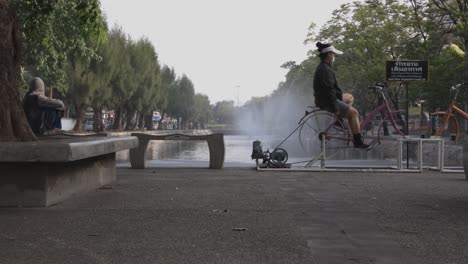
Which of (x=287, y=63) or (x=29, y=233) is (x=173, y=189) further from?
(x=287, y=63)

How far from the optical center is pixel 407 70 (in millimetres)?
11000

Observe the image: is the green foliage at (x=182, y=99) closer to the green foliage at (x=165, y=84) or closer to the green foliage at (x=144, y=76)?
the green foliage at (x=165, y=84)

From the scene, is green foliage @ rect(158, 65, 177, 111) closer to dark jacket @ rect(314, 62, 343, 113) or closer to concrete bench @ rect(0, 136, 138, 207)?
dark jacket @ rect(314, 62, 343, 113)

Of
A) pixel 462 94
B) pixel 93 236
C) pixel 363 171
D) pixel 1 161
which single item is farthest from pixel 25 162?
pixel 462 94

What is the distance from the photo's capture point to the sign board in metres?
11.0

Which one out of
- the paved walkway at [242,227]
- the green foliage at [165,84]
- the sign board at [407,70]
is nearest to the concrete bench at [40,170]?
the paved walkway at [242,227]

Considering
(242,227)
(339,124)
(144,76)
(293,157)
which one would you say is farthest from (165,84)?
(242,227)

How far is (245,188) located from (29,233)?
319 cm

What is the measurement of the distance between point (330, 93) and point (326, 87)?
0.12 meters

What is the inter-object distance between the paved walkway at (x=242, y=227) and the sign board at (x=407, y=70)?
5.00 meters

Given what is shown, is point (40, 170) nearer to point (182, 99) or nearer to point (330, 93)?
point (330, 93)

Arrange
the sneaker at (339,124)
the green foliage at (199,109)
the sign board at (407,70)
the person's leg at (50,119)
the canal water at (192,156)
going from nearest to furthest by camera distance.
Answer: the person's leg at (50,119) → the sneaker at (339,124) → the sign board at (407,70) → the canal water at (192,156) → the green foliage at (199,109)

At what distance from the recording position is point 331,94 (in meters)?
8.77

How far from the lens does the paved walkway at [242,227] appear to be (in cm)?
323
